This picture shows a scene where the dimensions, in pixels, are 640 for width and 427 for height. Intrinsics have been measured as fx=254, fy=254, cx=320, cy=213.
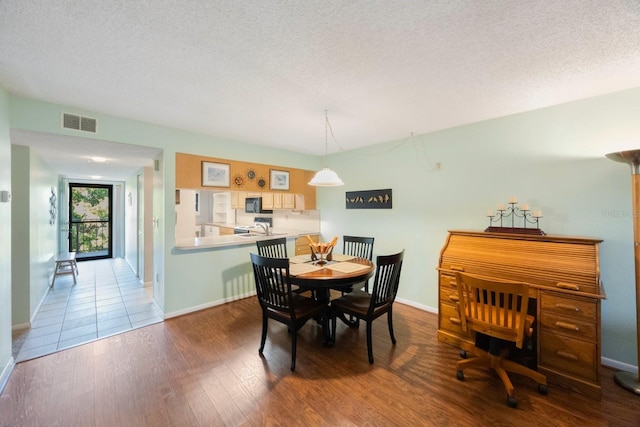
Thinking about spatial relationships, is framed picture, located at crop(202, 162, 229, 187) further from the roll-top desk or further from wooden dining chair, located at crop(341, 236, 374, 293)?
the roll-top desk

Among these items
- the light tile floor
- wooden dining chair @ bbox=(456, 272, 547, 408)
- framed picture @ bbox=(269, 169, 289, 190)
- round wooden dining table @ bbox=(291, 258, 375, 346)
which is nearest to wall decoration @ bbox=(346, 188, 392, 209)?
framed picture @ bbox=(269, 169, 289, 190)

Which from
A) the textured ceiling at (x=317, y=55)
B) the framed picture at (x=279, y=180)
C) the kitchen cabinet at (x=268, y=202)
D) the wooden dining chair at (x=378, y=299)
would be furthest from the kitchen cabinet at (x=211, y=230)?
the wooden dining chair at (x=378, y=299)

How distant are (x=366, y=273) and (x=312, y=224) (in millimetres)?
2713

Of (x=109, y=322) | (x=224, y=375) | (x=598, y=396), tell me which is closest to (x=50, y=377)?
(x=109, y=322)

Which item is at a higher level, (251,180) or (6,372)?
(251,180)

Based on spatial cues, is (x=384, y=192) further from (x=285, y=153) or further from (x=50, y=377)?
(x=50, y=377)

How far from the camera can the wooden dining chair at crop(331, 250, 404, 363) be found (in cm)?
225

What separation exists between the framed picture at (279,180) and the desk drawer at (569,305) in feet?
11.8

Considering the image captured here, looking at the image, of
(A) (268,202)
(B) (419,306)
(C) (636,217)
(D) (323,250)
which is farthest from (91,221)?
(C) (636,217)

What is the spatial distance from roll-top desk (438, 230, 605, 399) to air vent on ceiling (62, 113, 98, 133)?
153 inches

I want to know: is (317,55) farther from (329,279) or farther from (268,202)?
(268,202)

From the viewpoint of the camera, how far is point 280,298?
2.24 meters

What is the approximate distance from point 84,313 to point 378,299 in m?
3.71

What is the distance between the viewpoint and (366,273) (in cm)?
247
